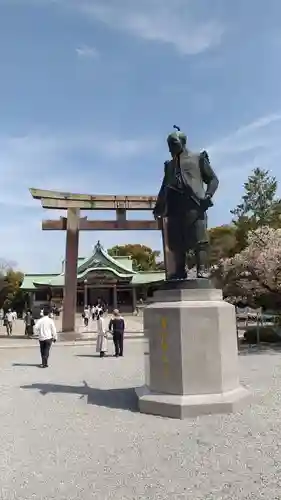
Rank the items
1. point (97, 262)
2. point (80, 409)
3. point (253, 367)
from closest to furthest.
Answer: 1. point (80, 409)
2. point (253, 367)
3. point (97, 262)

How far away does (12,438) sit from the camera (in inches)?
219

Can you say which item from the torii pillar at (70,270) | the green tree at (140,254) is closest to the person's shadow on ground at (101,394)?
the torii pillar at (70,270)

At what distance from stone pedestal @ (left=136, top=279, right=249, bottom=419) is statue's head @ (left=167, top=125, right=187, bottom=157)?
2.25 metres

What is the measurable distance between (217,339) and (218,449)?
1845 mm

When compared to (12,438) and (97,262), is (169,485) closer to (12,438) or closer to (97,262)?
(12,438)

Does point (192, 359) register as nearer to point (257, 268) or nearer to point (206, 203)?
point (206, 203)

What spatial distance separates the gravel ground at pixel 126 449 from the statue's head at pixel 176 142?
395 centimetres

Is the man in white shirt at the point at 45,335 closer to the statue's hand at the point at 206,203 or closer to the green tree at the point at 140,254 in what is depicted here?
the statue's hand at the point at 206,203

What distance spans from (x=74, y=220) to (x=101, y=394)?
49.8 feet

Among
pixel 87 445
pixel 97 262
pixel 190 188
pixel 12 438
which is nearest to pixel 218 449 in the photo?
pixel 87 445

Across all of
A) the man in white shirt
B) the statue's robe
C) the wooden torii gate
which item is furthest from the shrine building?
the statue's robe

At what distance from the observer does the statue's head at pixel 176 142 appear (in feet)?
24.1

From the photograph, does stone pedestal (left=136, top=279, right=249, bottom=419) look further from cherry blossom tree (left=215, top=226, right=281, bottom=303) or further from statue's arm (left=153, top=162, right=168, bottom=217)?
cherry blossom tree (left=215, top=226, right=281, bottom=303)

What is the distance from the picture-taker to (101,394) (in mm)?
8062
